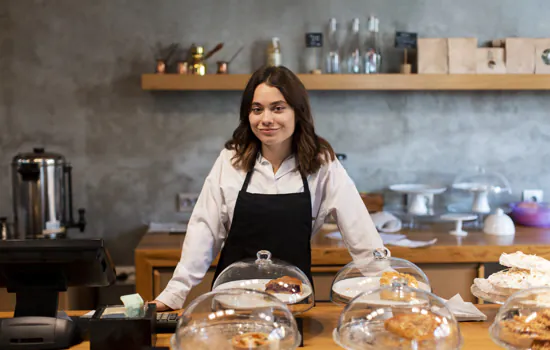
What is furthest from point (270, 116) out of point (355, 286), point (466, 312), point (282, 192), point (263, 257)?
point (466, 312)

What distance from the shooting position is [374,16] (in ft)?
13.0

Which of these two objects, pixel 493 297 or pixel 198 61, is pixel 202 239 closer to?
pixel 493 297

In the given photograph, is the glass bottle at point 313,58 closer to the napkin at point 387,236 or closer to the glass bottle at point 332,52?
the glass bottle at point 332,52

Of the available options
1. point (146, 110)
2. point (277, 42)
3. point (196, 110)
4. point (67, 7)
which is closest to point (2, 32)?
point (67, 7)

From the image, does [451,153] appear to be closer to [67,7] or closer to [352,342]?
[67,7]

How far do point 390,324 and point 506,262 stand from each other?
0.67 meters

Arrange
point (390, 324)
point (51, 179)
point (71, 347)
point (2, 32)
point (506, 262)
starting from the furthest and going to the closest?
point (2, 32) < point (51, 179) < point (506, 262) < point (71, 347) < point (390, 324)

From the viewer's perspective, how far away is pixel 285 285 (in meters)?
1.82

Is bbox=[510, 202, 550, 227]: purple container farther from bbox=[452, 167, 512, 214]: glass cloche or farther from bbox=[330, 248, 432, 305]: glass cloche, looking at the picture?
bbox=[330, 248, 432, 305]: glass cloche

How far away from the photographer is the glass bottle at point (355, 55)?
3.86 meters

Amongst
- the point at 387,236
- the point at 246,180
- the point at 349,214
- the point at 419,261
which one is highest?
the point at 246,180

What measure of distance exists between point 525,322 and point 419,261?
179 centimetres

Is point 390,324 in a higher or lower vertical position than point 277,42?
lower

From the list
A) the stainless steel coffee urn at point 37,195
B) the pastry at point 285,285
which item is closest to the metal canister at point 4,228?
the stainless steel coffee urn at point 37,195
